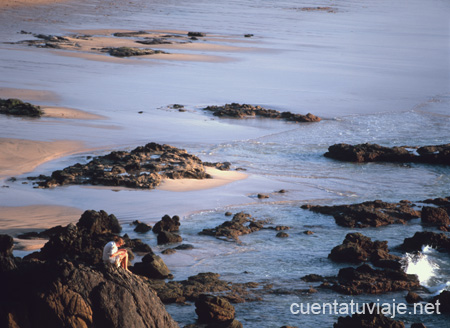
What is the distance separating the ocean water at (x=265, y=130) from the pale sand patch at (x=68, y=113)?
0.50 m

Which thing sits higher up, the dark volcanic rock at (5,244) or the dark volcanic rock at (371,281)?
the dark volcanic rock at (5,244)

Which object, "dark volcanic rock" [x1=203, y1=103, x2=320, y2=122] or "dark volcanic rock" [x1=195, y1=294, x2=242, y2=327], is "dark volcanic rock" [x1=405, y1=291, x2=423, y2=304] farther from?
"dark volcanic rock" [x1=203, y1=103, x2=320, y2=122]

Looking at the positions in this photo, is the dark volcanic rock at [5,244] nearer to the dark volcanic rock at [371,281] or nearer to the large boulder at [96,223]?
the large boulder at [96,223]

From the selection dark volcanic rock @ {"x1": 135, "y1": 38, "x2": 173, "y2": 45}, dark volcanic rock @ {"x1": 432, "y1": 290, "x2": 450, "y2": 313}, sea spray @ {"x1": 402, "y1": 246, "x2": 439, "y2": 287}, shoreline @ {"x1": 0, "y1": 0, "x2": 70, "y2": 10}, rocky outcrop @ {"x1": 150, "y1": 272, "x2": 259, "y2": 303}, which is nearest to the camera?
rocky outcrop @ {"x1": 150, "y1": 272, "x2": 259, "y2": 303}

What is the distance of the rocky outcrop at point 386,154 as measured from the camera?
64.0 feet

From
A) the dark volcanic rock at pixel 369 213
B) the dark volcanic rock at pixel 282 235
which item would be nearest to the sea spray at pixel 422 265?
the dark volcanic rock at pixel 369 213

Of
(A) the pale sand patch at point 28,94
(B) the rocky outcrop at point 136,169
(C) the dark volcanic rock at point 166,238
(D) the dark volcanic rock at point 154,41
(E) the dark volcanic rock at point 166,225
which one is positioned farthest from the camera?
(D) the dark volcanic rock at point 154,41

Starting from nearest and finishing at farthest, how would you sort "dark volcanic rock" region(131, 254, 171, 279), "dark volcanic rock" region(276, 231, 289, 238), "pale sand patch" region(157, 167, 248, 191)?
"dark volcanic rock" region(131, 254, 171, 279), "dark volcanic rock" region(276, 231, 289, 238), "pale sand patch" region(157, 167, 248, 191)

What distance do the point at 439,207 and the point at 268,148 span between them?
6.29 m

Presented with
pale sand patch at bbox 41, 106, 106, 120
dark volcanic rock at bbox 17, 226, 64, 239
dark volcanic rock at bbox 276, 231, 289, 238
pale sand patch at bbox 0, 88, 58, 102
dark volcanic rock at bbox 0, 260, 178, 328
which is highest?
pale sand patch at bbox 0, 88, 58, 102

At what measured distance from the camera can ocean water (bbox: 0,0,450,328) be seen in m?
12.4

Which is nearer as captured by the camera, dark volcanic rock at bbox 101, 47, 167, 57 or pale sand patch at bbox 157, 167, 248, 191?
pale sand patch at bbox 157, 167, 248, 191

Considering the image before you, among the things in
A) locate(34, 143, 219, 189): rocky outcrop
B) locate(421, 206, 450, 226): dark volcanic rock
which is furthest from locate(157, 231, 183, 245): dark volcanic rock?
locate(421, 206, 450, 226): dark volcanic rock

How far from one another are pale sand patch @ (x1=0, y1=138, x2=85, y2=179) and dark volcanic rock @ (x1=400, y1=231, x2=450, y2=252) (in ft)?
29.2
